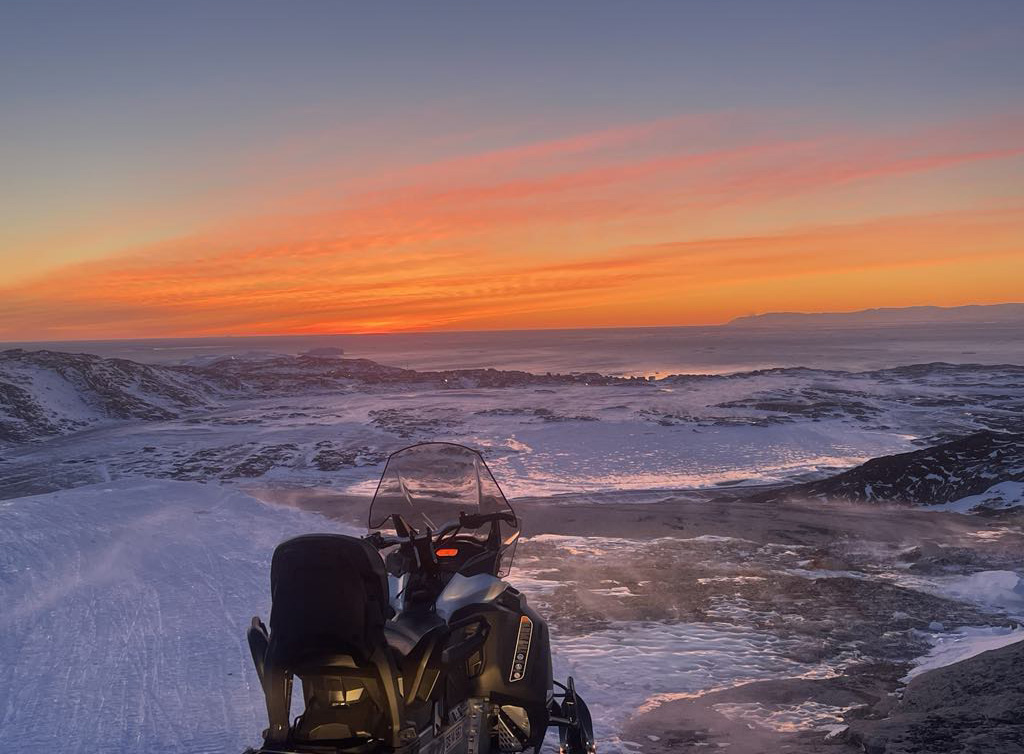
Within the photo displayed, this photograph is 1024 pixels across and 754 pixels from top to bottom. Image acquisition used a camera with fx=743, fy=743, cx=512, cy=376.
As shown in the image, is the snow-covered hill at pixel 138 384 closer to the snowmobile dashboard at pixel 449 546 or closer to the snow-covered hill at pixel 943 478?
the snow-covered hill at pixel 943 478

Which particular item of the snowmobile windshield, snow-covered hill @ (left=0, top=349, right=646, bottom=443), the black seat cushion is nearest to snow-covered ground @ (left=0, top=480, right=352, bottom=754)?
the snowmobile windshield

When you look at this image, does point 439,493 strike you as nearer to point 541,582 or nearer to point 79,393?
point 541,582

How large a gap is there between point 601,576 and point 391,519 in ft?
22.4

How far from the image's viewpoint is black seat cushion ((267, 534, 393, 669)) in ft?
9.99

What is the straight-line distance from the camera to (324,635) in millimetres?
3051

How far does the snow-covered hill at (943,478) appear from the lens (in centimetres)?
1644

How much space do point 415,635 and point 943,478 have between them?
17335 millimetres

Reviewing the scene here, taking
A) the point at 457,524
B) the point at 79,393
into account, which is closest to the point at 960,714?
the point at 457,524

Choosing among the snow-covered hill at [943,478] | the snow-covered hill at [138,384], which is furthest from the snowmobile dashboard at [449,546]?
the snow-covered hill at [138,384]

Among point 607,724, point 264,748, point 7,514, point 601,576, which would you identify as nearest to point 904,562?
point 601,576

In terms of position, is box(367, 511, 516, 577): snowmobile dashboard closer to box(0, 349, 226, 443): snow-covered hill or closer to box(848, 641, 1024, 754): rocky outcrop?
box(848, 641, 1024, 754): rocky outcrop

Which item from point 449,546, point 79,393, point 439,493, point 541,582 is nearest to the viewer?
point 449,546

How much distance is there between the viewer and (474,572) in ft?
15.4

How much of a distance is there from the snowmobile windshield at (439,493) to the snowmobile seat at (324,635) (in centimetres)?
185
